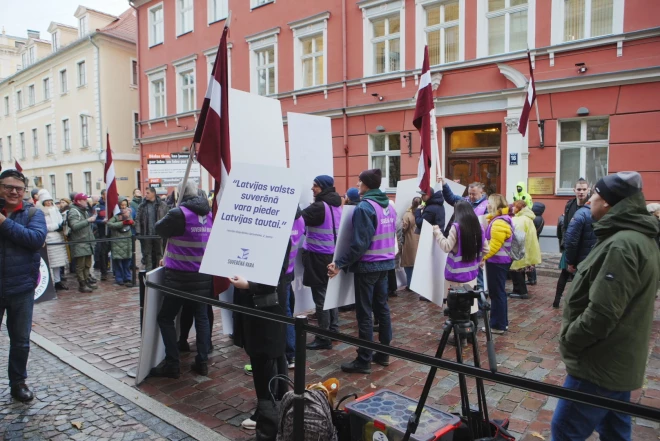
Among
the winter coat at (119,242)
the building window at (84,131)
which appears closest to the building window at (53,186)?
the building window at (84,131)

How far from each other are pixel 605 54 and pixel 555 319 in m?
7.77

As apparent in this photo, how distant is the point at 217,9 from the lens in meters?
19.9

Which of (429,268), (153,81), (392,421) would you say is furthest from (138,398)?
(153,81)

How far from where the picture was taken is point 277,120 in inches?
219

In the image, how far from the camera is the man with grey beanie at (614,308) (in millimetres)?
2287

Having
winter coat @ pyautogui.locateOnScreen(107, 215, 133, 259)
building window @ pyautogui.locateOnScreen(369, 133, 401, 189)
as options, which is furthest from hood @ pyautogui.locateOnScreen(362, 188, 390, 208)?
building window @ pyautogui.locateOnScreen(369, 133, 401, 189)

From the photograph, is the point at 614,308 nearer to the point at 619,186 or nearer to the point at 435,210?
the point at 619,186

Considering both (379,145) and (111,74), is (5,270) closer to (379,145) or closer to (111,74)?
(379,145)

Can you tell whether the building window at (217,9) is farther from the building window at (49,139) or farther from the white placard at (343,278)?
the building window at (49,139)

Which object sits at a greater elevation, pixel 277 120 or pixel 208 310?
pixel 277 120

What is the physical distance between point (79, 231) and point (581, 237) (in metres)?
8.63

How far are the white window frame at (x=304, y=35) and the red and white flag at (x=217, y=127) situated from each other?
41.8 feet

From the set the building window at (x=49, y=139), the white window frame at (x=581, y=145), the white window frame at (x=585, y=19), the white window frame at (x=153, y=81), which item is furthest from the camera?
the building window at (x=49, y=139)

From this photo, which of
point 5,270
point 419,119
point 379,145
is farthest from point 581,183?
point 379,145
